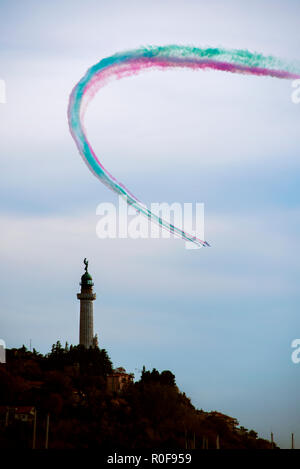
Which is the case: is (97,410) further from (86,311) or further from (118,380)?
(86,311)

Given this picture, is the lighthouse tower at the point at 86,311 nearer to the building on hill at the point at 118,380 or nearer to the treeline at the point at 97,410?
the building on hill at the point at 118,380

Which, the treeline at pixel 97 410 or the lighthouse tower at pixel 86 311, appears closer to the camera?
the treeline at pixel 97 410

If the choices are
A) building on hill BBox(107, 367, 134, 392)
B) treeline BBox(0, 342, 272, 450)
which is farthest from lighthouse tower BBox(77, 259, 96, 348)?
treeline BBox(0, 342, 272, 450)

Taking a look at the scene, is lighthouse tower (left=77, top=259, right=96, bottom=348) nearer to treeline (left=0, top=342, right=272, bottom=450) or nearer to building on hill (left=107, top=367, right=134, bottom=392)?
building on hill (left=107, top=367, right=134, bottom=392)

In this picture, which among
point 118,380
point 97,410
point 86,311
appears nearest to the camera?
point 97,410

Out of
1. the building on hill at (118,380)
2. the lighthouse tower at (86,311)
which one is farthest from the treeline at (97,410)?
the lighthouse tower at (86,311)

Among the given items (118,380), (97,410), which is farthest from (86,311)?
(97,410)
